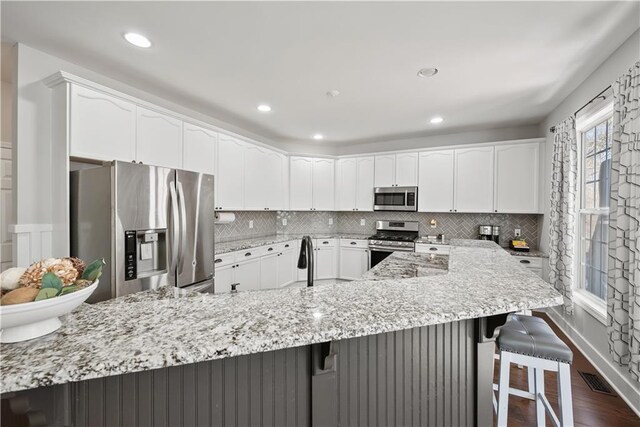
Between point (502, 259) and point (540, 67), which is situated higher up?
point (540, 67)

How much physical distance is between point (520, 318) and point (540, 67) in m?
2.13

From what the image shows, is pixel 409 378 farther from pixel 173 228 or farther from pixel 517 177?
pixel 517 177

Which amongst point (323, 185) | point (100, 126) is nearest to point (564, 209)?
point (323, 185)

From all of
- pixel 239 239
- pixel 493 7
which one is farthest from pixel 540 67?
pixel 239 239

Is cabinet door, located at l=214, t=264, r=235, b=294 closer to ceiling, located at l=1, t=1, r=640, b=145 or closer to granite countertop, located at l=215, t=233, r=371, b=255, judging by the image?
granite countertop, located at l=215, t=233, r=371, b=255

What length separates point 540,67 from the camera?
2.37 m

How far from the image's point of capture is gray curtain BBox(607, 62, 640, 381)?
1.69m

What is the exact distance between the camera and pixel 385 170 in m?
4.75

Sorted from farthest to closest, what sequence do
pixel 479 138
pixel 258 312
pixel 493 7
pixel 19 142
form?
pixel 479 138
pixel 19 142
pixel 493 7
pixel 258 312

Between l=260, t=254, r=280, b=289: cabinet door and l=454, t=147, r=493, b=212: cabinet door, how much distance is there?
2904mm

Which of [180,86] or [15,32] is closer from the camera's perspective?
[15,32]

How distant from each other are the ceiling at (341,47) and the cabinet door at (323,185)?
177 cm

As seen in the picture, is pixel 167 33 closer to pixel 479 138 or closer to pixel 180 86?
pixel 180 86

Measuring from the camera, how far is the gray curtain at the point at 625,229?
1693mm
